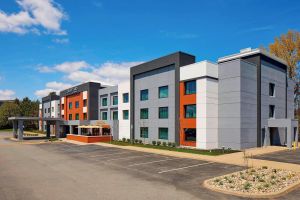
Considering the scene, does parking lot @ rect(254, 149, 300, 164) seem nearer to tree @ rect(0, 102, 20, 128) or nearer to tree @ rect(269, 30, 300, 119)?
tree @ rect(269, 30, 300, 119)

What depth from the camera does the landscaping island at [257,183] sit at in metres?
13.1

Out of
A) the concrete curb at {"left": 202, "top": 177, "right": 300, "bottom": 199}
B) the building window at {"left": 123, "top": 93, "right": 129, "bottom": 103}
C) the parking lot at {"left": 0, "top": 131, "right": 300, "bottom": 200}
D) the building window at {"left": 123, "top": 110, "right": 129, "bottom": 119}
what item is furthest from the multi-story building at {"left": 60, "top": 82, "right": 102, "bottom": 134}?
the concrete curb at {"left": 202, "top": 177, "right": 300, "bottom": 199}

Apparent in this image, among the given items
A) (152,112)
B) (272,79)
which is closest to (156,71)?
(152,112)

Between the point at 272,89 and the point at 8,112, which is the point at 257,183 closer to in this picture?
the point at 272,89

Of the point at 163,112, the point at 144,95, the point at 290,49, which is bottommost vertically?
the point at 163,112

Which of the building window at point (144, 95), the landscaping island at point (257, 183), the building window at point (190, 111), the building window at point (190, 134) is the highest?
the building window at point (144, 95)

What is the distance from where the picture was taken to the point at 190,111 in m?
35.5

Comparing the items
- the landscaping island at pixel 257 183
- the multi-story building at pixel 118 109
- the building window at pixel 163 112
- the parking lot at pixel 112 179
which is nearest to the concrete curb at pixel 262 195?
the landscaping island at pixel 257 183


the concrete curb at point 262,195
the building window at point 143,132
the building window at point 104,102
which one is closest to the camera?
the concrete curb at point 262,195

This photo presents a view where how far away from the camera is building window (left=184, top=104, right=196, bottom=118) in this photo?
34906mm

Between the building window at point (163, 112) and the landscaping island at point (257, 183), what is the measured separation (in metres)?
21.5

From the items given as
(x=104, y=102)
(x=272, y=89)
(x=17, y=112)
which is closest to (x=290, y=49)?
(x=272, y=89)

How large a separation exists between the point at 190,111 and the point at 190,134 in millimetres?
3258

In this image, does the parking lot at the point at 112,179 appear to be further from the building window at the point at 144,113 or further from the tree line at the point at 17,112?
the tree line at the point at 17,112
